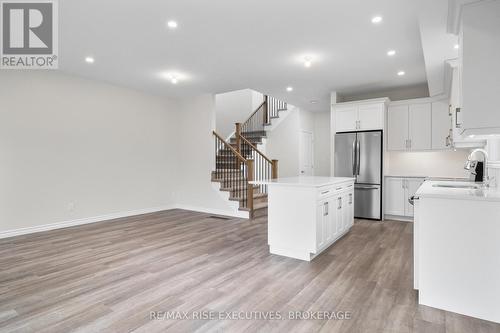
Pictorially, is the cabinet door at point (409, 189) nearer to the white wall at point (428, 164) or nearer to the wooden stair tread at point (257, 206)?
the white wall at point (428, 164)

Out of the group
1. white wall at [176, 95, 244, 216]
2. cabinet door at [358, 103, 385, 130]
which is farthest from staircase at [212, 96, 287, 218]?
cabinet door at [358, 103, 385, 130]

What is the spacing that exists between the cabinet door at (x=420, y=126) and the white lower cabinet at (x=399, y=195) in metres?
0.71

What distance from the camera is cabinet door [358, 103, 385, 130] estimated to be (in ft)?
18.4

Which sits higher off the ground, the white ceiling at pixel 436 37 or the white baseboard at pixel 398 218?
the white ceiling at pixel 436 37

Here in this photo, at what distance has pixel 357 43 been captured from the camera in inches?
147

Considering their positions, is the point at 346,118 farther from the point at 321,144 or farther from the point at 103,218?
the point at 103,218

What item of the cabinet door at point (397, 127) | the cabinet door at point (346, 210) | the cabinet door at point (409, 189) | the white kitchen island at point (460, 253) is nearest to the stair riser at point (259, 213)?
the cabinet door at point (346, 210)

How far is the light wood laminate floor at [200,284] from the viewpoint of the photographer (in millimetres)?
2084

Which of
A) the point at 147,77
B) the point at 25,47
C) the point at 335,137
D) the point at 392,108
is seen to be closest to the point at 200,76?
the point at 147,77

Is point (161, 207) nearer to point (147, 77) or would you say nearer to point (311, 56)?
point (147, 77)

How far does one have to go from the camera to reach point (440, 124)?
5359 mm

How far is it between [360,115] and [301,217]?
132 inches

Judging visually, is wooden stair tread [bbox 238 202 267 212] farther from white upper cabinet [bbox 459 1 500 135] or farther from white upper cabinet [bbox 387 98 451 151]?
white upper cabinet [bbox 459 1 500 135]

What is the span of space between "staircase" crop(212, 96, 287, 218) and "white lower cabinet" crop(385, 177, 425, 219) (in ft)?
8.03
